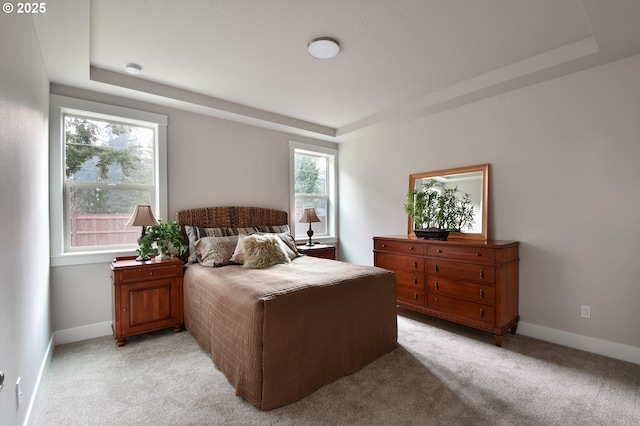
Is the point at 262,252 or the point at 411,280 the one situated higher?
the point at 262,252

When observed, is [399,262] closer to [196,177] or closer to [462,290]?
[462,290]

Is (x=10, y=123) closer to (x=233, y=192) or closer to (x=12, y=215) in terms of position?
(x=12, y=215)

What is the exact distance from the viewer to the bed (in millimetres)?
1828

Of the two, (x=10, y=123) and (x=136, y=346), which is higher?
(x=10, y=123)

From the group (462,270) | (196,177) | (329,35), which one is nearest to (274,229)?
(196,177)

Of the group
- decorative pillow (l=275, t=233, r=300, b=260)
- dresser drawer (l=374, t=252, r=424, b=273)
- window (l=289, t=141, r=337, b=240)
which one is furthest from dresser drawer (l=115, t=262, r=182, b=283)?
dresser drawer (l=374, t=252, r=424, b=273)

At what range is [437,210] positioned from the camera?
3.60 m

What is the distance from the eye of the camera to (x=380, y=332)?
2496 millimetres

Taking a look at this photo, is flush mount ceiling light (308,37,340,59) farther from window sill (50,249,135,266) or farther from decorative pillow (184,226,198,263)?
window sill (50,249,135,266)

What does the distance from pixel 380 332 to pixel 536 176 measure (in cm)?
214

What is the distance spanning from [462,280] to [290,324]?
76.3 inches

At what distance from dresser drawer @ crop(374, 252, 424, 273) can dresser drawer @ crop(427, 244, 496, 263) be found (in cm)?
19

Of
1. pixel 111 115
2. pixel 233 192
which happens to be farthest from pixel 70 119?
pixel 233 192

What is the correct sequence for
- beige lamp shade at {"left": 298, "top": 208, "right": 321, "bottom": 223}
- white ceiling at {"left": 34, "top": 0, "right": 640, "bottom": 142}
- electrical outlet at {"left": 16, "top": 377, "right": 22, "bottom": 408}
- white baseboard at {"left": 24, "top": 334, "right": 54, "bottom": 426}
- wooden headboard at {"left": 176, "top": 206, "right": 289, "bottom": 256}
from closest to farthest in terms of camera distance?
electrical outlet at {"left": 16, "top": 377, "right": 22, "bottom": 408} → white baseboard at {"left": 24, "top": 334, "right": 54, "bottom": 426} → white ceiling at {"left": 34, "top": 0, "right": 640, "bottom": 142} → wooden headboard at {"left": 176, "top": 206, "right": 289, "bottom": 256} → beige lamp shade at {"left": 298, "top": 208, "right": 321, "bottom": 223}
